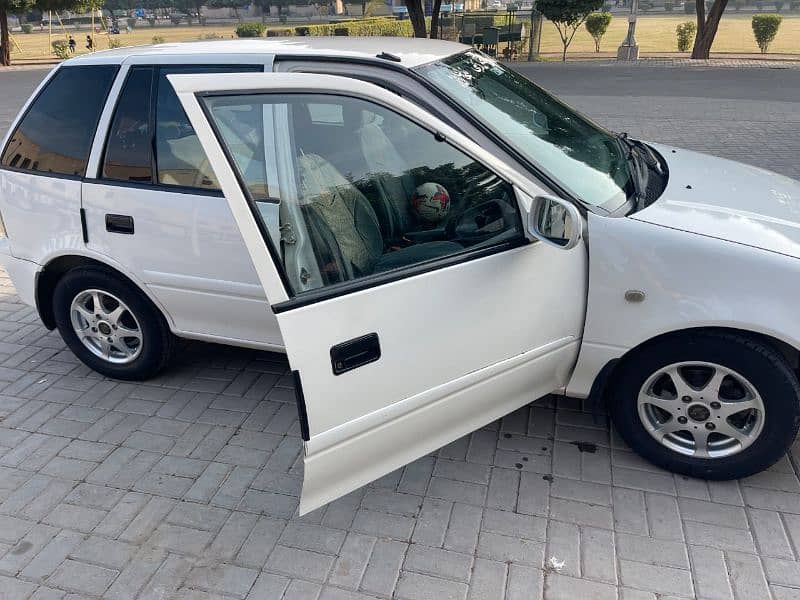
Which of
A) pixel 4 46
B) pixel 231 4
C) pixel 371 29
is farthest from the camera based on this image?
pixel 231 4

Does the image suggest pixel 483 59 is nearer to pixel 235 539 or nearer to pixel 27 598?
pixel 235 539

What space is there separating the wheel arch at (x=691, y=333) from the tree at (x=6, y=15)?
2684 cm

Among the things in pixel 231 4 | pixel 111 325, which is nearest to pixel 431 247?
pixel 111 325

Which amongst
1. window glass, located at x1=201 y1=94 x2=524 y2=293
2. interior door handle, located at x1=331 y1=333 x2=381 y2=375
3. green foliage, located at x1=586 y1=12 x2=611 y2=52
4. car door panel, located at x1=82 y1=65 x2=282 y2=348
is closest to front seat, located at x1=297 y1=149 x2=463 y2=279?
window glass, located at x1=201 y1=94 x2=524 y2=293

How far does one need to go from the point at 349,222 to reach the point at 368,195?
18 cm

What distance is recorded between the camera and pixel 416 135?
8.13 ft

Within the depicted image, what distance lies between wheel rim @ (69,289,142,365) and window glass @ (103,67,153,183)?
0.74 meters

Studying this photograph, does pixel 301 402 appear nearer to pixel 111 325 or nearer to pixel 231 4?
pixel 111 325

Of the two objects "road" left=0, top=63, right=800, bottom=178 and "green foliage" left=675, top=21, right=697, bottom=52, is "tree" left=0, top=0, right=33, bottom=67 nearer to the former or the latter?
"road" left=0, top=63, right=800, bottom=178

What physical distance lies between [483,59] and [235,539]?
8.95ft

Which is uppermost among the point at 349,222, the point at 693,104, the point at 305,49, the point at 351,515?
the point at 305,49

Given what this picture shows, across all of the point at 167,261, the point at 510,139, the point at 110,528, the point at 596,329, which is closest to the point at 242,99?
the point at 510,139

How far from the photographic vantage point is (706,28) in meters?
19.3

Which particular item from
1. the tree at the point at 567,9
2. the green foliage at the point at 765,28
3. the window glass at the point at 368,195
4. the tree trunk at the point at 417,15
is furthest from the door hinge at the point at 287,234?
the green foliage at the point at 765,28
